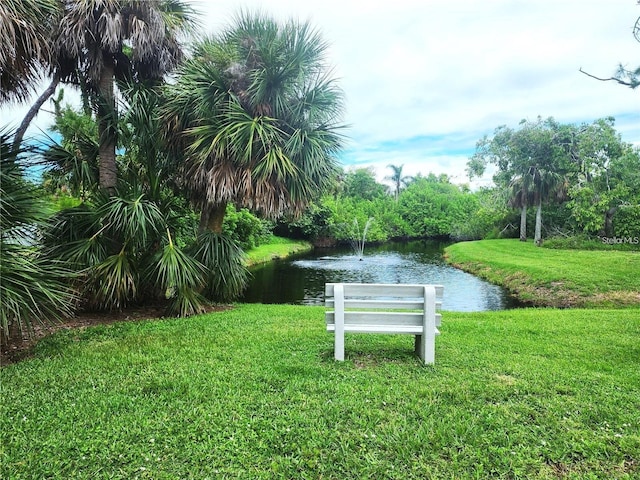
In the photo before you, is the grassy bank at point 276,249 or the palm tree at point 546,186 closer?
the grassy bank at point 276,249

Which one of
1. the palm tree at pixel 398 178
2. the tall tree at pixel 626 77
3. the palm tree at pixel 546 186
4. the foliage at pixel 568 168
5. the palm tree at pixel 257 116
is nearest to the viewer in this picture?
the tall tree at pixel 626 77

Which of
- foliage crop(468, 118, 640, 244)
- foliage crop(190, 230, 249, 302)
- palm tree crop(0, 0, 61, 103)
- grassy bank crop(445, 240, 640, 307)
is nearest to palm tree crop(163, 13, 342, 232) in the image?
foliage crop(190, 230, 249, 302)

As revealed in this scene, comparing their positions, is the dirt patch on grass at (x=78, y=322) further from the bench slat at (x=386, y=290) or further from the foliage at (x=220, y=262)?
the bench slat at (x=386, y=290)

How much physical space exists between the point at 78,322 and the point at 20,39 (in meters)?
4.16

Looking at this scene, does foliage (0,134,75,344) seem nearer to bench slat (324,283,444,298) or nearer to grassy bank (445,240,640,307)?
bench slat (324,283,444,298)

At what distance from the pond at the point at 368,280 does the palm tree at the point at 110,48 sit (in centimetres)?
608

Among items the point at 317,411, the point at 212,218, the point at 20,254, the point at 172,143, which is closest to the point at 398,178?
the point at 212,218

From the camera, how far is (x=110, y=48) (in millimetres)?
6613

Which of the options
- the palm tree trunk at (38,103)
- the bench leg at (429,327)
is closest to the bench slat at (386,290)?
the bench leg at (429,327)

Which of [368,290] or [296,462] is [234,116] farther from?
[296,462]

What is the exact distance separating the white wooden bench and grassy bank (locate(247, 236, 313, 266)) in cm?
1640

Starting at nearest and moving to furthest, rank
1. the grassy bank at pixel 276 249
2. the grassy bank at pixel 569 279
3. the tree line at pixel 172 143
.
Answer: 1. the tree line at pixel 172 143
2. the grassy bank at pixel 569 279
3. the grassy bank at pixel 276 249

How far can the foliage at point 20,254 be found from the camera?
361 centimetres

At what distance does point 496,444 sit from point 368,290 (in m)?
1.73
